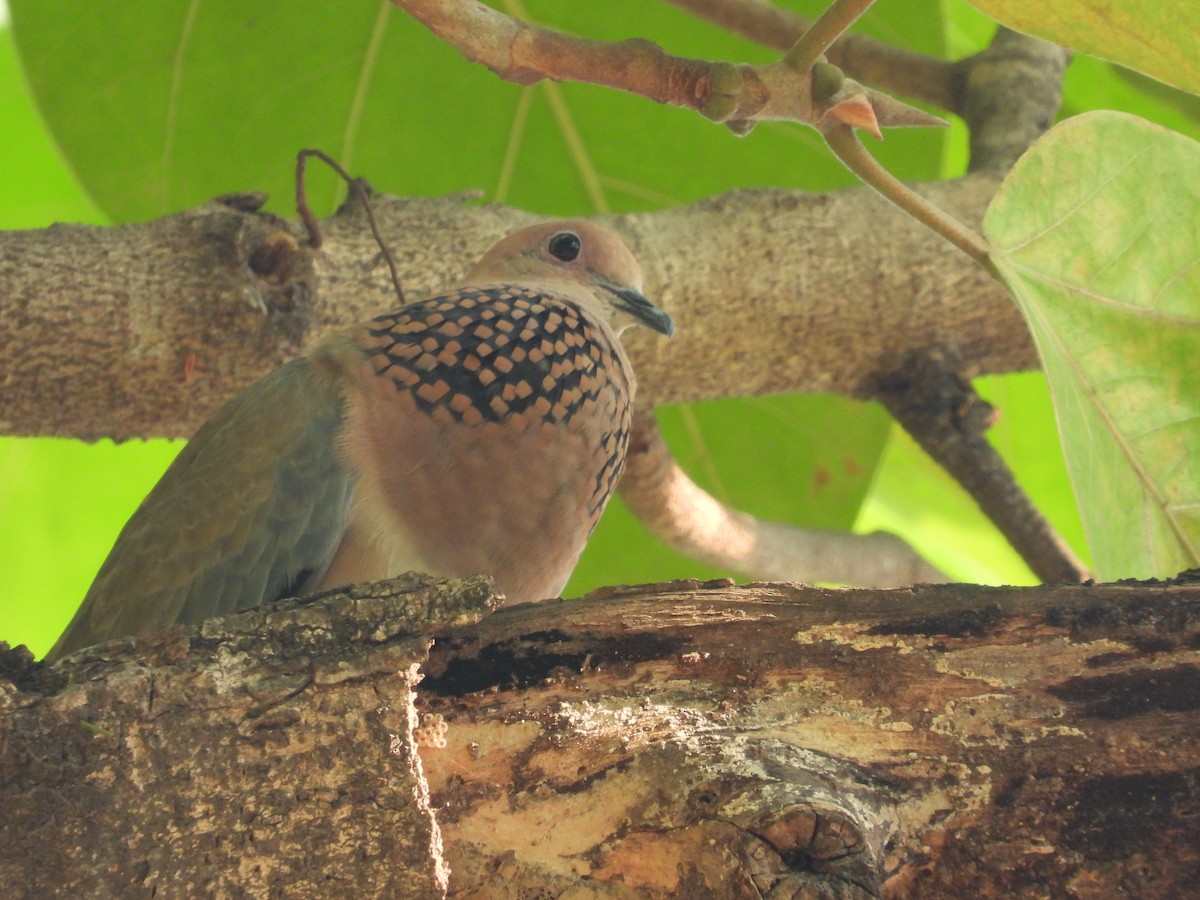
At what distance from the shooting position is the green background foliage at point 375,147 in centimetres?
284

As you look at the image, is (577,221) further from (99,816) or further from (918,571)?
(99,816)

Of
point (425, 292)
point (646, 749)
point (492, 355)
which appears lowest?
point (646, 749)

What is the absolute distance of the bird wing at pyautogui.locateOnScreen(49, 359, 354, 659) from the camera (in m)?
1.70

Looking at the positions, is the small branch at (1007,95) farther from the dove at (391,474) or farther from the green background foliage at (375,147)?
the dove at (391,474)

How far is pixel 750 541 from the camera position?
287cm

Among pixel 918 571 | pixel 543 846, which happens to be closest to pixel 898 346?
pixel 918 571

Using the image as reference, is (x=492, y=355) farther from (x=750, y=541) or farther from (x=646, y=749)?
(x=750, y=541)

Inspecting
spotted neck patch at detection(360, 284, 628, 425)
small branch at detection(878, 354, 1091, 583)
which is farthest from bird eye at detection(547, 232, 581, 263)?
small branch at detection(878, 354, 1091, 583)

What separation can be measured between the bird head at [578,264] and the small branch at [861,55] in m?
0.48

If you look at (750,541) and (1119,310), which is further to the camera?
(750,541)

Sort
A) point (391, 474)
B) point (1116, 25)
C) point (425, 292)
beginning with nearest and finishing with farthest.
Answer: point (1116, 25) < point (391, 474) < point (425, 292)

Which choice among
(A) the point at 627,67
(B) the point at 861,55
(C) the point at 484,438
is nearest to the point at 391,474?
(C) the point at 484,438

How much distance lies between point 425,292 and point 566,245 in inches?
9.4

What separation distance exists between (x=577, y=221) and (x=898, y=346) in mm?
638
